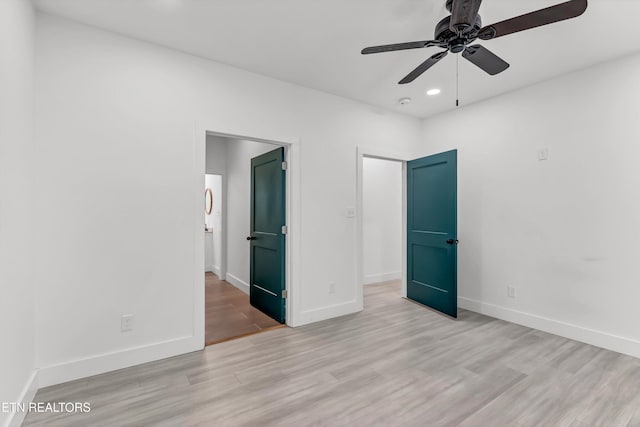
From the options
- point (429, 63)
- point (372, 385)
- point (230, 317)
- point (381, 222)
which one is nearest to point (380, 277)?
point (381, 222)

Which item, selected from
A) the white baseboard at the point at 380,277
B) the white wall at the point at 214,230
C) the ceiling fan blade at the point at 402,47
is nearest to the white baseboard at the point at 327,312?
the white baseboard at the point at 380,277

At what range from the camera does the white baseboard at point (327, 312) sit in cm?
333

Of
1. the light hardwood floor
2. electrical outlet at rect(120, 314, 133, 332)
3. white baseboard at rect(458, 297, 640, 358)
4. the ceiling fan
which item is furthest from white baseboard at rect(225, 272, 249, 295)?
the ceiling fan

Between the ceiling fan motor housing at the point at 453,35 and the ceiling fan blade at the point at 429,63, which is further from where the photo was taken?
the ceiling fan blade at the point at 429,63

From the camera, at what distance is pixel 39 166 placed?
2146 mm

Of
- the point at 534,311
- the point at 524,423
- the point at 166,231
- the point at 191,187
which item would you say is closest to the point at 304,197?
the point at 191,187

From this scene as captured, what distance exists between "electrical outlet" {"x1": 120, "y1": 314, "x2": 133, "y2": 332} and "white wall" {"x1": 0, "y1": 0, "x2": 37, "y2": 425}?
0.51 meters

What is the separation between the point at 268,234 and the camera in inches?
145

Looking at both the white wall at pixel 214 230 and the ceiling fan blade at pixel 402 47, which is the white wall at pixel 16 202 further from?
the white wall at pixel 214 230

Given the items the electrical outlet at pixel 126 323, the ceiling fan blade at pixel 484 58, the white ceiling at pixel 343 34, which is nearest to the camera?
the ceiling fan blade at pixel 484 58

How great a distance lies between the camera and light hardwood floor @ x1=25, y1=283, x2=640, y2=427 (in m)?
1.83

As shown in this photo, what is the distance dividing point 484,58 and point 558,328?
274cm

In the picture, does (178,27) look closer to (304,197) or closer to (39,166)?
(39,166)

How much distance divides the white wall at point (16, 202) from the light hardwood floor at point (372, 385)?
1.25 ft
